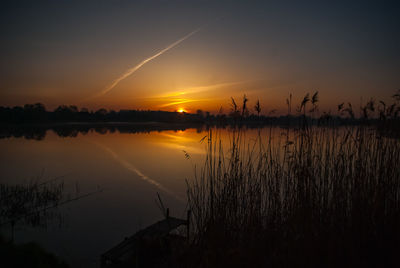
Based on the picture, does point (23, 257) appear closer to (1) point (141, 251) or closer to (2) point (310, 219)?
(1) point (141, 251)

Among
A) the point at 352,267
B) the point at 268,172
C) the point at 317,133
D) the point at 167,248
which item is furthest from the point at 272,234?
the point at 167,248

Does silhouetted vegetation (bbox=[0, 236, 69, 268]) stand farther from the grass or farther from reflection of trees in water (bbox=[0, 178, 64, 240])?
reflection of trees in water (bbox=[0, 178, 64, 240])

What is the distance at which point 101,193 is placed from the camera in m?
10.2

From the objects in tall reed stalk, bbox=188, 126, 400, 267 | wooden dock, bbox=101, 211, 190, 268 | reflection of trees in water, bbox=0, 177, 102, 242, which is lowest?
reflection of trees in water, bbox=0, 177, 102, 242

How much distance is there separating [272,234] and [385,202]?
4.97 feet

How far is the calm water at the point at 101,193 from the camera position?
611 centimetres

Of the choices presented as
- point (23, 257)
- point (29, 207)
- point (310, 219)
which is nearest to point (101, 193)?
point (29, 207)

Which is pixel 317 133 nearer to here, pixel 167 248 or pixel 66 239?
pixel 167 248

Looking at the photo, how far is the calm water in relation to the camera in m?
6.11

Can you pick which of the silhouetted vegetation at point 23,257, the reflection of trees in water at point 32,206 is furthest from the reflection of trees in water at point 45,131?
the silhouetted vegetation at point 23,257

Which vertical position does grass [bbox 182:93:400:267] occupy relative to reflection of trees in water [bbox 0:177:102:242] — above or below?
above

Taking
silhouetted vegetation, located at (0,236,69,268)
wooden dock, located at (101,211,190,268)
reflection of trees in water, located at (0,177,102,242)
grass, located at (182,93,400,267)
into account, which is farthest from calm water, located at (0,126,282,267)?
grass, located at (182,93,400,267)

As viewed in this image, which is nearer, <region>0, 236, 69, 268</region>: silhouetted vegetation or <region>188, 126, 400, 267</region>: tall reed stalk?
<region>188, 126, 400, 267</region>: tall reed stalk

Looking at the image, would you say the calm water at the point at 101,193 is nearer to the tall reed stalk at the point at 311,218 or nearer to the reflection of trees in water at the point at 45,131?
the tall reed stalk at the point at 311,218
